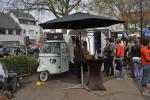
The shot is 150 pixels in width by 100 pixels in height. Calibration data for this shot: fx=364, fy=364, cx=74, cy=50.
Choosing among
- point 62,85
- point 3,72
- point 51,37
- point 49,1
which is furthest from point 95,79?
point 49,1

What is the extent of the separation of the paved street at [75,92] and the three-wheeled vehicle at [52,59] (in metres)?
0.48

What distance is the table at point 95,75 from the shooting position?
12.8m

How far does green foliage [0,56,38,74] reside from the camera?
1752 centimetres

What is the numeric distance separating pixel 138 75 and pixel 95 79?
291 cm

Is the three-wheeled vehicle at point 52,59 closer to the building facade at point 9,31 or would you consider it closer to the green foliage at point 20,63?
the green foliage at point 20,63

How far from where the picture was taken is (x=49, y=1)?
2538 centimetres

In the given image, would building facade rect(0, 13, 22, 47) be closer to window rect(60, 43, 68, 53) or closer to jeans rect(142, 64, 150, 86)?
window rect(60, 43, 68, 53)

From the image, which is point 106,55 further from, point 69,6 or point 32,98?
point 69,6

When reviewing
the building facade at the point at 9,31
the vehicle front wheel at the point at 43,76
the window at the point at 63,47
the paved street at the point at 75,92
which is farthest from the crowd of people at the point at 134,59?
the building facade at the point at 9,31

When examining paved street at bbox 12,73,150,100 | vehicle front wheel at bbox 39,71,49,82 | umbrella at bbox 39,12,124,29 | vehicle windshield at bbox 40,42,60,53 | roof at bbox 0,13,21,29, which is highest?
roof at bbox 0,13,21,29

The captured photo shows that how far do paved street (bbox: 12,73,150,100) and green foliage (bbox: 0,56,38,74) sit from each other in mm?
2047

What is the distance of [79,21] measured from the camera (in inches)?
526

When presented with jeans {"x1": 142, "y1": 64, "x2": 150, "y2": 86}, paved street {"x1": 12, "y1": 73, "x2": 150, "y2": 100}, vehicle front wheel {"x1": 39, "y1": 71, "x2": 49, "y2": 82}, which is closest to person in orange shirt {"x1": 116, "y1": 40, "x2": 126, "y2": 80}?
paved street {"x1": 12, "y1": 73, "x2": 150, "y2": 100}

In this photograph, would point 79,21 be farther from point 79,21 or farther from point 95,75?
point 95,75
